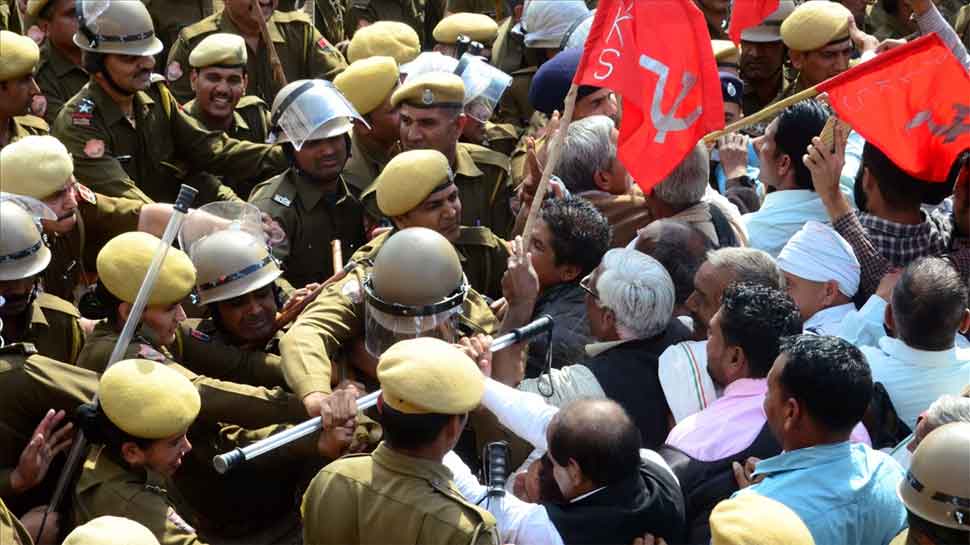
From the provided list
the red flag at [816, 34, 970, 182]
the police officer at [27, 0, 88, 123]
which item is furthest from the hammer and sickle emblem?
the police officer at [27, 0, 88, 123]

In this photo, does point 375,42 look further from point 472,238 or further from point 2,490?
point 2,490

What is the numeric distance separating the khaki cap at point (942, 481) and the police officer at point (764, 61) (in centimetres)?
563

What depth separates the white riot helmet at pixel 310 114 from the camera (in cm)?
778

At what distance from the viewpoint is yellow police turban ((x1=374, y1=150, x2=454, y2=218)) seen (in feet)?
21.8

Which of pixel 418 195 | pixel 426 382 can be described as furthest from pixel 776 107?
Answer: pixel 426 382

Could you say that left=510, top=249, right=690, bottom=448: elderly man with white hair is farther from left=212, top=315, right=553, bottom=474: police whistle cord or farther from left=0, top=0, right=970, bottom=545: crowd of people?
left=212, top=315, right=553, bottom=474: police whistle cord

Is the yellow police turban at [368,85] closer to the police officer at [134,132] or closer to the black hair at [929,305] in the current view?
the police officer at [134,132]

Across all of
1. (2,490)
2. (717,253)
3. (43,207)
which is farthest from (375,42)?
(2,490)

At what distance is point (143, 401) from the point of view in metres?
5.07

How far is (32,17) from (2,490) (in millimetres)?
5281

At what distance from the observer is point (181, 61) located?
10.3 metres

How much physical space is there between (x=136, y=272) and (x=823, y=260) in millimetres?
2887

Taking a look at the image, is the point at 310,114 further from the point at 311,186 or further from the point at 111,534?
the point at 111,534

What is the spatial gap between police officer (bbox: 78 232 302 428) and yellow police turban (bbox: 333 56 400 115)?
8.51ft
